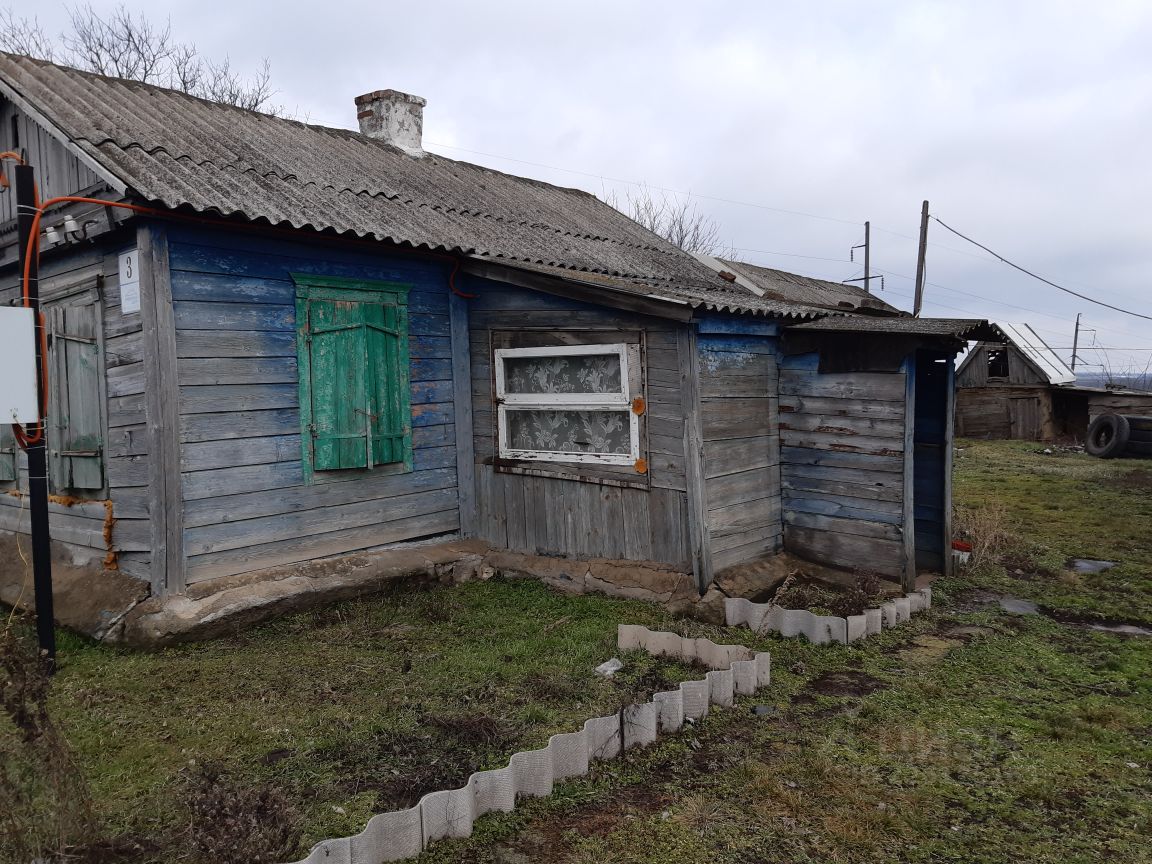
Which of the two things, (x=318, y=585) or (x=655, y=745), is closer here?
(x=655, y=745)

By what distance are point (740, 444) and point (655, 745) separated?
142 inches

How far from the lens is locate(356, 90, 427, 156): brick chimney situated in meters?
10.9

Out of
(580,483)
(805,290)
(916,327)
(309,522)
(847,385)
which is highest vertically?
(805,290)

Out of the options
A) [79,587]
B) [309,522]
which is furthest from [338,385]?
[79,587]

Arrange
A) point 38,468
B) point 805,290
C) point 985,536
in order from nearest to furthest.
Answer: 1. point 38,468
2. point 985,536
3. point 805,290

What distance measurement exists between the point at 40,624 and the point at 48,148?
4193 millimetres

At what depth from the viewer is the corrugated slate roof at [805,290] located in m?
13.4

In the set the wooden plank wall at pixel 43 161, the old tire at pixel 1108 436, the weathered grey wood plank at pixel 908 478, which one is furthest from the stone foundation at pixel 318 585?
the old tire at pixel 1108 436

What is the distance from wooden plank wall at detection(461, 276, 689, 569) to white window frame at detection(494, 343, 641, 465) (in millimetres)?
109

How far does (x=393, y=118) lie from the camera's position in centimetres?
1091

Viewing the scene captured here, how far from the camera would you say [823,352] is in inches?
297

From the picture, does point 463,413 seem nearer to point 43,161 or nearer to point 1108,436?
point 43,161

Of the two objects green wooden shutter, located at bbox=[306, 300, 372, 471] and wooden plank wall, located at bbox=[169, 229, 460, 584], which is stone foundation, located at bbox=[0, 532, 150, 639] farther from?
green wooden shutter, located at bbox=[306, 300, 372, 471]

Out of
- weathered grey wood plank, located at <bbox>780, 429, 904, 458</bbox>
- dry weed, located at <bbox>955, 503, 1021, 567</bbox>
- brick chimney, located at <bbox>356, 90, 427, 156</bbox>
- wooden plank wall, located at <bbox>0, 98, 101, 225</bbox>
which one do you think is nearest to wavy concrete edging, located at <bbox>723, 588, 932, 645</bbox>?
weathered grey wood plank, located at <bbox>780, 429, 904, 458</bbox>
